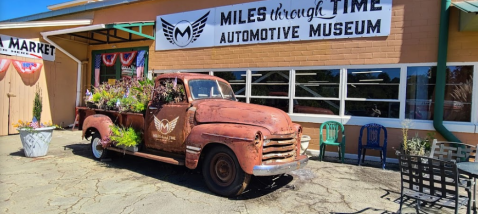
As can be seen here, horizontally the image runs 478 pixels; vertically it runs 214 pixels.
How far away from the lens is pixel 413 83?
286 inches

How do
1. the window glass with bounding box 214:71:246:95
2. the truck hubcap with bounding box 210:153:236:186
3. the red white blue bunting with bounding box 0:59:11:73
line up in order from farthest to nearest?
the red white blue bunting with bounding box 0:59:11:73, the window glass with bounding box 214:71:246:95, the truck hubcap with bounding box 210:153:236:186

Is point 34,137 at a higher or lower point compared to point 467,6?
lower

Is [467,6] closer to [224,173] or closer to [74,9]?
[224,173]

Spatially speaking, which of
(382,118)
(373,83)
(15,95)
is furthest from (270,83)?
(15,95)

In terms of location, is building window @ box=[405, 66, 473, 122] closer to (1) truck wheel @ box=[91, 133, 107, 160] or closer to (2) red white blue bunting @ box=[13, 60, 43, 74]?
(1) truck wheel @ box=[91, 133, 107, 160]

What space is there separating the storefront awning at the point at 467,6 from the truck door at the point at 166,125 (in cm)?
567

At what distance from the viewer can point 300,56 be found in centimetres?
840

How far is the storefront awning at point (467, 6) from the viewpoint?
576cm

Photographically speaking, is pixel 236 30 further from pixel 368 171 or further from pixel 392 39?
pixel 368 171

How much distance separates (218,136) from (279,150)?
1.00m

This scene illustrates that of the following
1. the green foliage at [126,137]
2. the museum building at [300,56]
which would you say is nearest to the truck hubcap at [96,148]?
the green foliage at [126,137]

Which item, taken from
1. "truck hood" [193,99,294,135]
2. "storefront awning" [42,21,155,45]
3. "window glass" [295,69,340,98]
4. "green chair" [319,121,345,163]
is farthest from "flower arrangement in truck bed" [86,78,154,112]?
"green chair" [319,121,345,163]

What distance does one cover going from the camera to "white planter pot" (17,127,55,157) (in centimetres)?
698

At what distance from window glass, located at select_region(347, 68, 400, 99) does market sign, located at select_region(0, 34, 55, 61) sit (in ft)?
35.5
